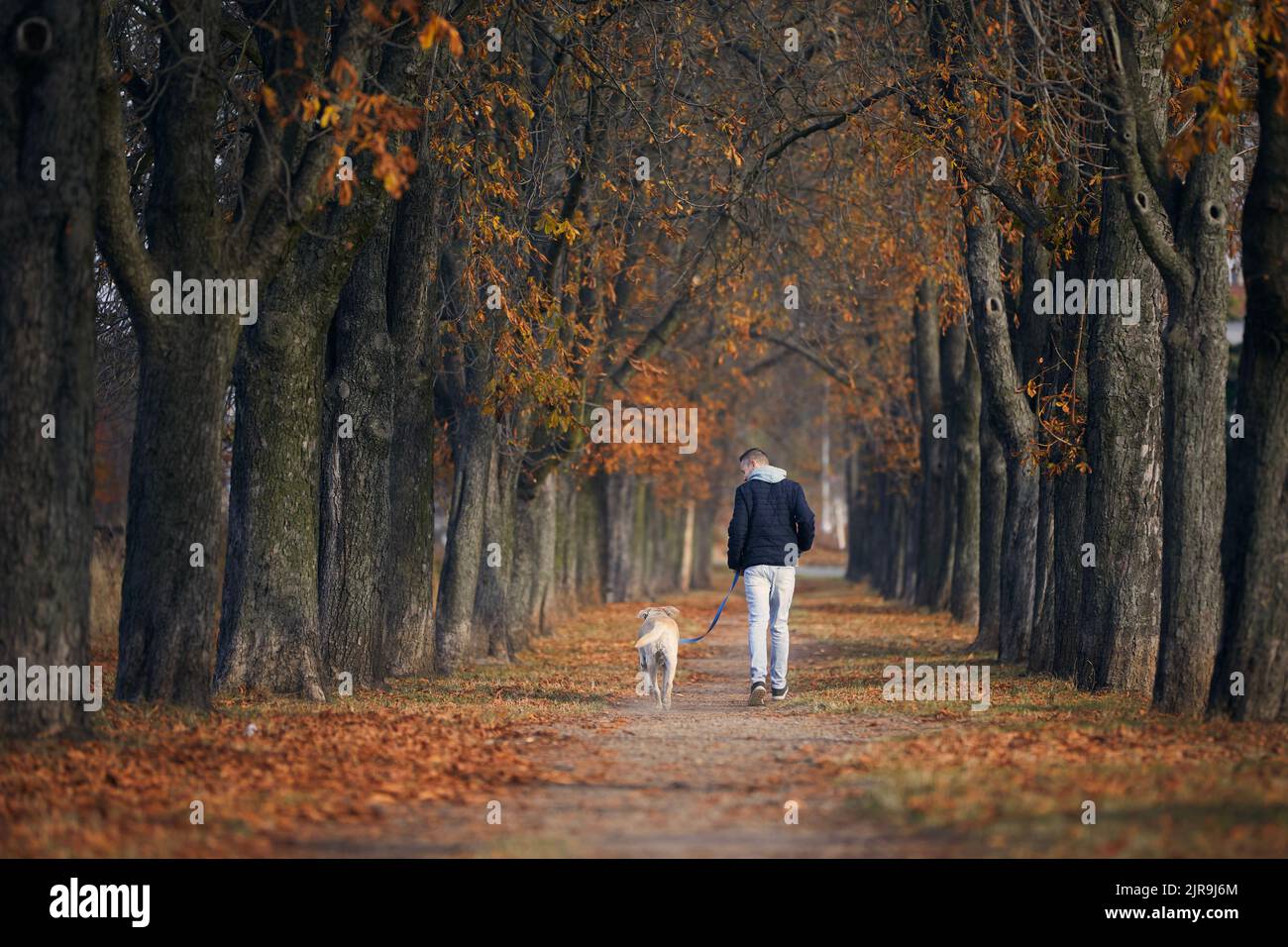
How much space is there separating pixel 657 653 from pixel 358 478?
3.71 m

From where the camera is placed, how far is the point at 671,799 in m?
9.71

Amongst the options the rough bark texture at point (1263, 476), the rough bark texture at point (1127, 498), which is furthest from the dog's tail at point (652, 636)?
the rough bark texture at point (1263, 476)

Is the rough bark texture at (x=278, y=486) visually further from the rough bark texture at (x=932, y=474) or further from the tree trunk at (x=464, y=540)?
the rough bark texture at (x=932, y=474)

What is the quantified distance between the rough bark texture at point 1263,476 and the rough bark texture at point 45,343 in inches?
337

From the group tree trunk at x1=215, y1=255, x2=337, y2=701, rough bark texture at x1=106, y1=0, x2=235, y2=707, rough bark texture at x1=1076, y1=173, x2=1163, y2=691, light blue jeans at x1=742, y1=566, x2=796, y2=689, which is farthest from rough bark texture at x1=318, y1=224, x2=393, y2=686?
rough bark texture at x1=1076, y1=173, x2=1163, y2=691

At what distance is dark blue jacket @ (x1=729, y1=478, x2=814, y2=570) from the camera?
15719mm

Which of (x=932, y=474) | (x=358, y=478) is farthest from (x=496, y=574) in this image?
(x=932, y=474)

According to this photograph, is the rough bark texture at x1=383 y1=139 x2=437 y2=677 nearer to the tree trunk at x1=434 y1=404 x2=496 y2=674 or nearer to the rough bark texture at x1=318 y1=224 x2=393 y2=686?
the rough bark texture at x1=318 y1=224 x2=393 y2=686

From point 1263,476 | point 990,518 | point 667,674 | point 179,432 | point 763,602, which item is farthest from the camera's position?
point 990,518

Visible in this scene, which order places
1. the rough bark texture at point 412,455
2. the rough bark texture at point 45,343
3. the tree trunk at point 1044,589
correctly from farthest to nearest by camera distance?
1. the tree trunk at point 1044,589
2. the rough bark texture at point 412,455
3. the rough bark texture at point 45,343

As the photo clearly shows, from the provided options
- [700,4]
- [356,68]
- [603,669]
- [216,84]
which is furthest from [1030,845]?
[700,4]

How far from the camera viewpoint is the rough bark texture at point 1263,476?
40.4 ft

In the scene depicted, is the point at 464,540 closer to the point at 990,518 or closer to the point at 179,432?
the point at 179,432
